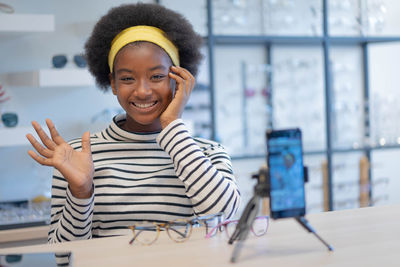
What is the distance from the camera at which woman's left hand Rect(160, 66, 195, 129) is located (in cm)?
129

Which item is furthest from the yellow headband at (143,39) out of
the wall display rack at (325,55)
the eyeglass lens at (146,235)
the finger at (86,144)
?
the wall display rack at (325,55)

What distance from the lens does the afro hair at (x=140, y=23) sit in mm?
1397

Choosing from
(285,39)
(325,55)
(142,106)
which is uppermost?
(285,39)

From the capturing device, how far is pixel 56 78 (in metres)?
2.61

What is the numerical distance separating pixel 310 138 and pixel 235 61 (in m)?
0.71

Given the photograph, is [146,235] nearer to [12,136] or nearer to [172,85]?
[172,85]

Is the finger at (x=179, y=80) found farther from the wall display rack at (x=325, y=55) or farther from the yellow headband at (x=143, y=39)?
the wall display rack at (x=325, y=55)

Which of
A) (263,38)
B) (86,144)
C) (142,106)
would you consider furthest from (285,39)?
(86,144)

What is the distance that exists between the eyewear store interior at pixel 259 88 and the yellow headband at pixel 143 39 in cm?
131

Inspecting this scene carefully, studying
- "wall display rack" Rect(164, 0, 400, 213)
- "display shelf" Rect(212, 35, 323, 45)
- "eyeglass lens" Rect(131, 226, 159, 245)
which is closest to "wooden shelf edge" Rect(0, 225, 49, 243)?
"wall display rack" Rect(164, 0, 400, 213)

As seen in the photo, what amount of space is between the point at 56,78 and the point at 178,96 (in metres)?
1.42

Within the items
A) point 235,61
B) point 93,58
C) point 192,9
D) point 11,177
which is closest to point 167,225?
point 93,58

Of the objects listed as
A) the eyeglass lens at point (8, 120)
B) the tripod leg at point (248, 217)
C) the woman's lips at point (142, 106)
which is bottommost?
the tripod leg at point (248, 217)

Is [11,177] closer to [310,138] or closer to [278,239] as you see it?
[310,138]
